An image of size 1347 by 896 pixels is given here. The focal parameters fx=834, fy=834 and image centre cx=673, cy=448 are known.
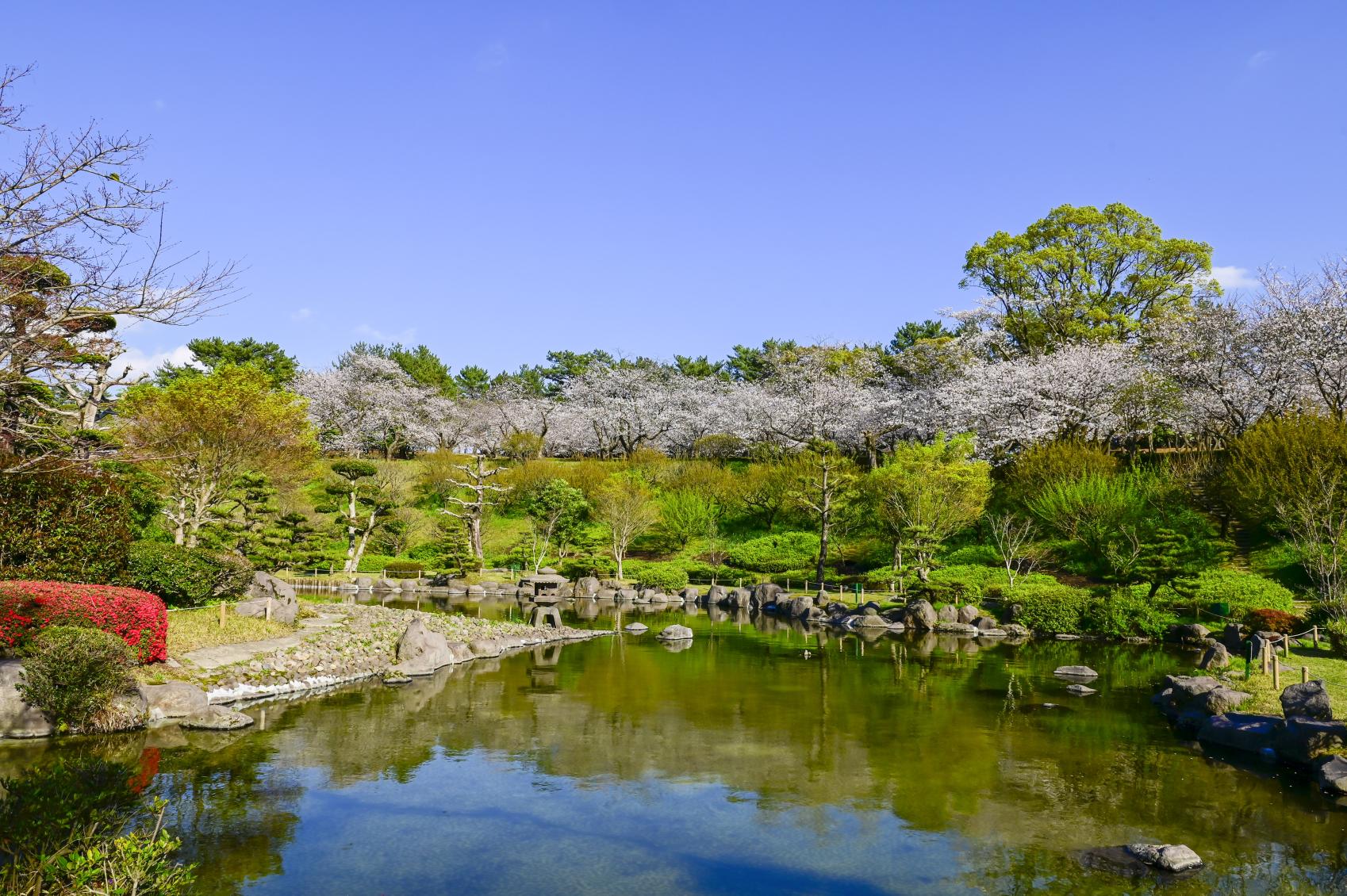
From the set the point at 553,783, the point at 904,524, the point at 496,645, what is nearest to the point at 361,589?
the point at 496,645

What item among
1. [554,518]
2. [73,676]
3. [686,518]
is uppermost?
[686,518]

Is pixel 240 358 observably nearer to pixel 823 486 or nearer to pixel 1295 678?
pixel 823 486

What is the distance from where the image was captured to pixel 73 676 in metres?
12.3

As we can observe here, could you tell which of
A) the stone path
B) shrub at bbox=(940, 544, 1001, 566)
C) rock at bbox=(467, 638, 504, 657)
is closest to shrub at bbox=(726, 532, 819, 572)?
shrub at bbox=(940, 544, 1001, 566)

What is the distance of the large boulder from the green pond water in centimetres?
454

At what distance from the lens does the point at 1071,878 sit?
28.7 feet

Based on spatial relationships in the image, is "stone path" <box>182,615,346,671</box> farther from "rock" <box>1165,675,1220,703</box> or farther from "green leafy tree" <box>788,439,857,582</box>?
"green leafy tree" <box>788,439,857,582</box>

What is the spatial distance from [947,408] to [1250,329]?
50.3 ft

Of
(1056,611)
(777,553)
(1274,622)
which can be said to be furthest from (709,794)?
(777,553)

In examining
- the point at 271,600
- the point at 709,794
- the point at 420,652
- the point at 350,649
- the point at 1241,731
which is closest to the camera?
the point at 709,794

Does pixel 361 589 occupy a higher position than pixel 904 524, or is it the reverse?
pixel 904 524

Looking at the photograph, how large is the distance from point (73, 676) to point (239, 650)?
5.06 m

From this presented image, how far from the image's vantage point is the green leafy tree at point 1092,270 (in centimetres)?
4619

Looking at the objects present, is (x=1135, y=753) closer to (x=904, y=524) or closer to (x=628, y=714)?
(x=628, y=714)
